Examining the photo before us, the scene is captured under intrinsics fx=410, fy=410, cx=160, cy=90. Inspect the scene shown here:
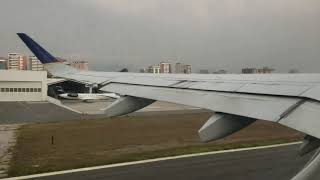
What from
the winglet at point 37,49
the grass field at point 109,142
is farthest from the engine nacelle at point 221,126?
the grass field at point 109,142

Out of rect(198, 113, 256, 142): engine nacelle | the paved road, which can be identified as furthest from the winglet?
rect(198, 113, 256, 142): engine nacelle

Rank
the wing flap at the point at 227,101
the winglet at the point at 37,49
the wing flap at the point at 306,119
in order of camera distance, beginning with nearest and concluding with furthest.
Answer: the wing flap at the point at 306,119 → the wing flap at the point at 227,101 → the winglet at the point at 37,49

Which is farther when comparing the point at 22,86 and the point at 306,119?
the point at 22,86

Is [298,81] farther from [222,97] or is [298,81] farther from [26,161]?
[26,161]

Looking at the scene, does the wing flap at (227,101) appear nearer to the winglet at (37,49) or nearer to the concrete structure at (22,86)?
the winglet at (37,49)

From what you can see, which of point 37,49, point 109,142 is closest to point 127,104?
point 37,49

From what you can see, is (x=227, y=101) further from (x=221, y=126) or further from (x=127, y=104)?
(x=127, y=104)
